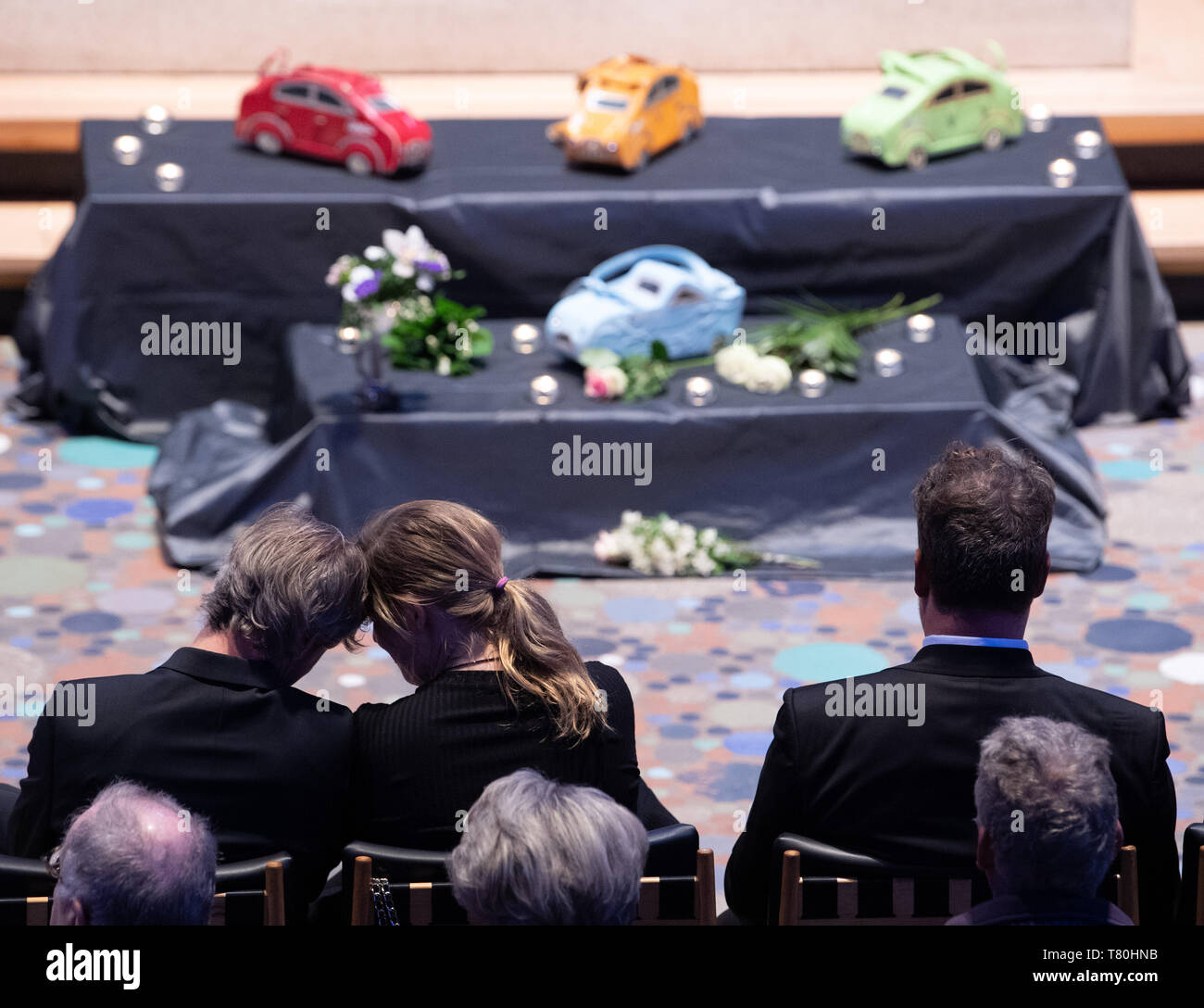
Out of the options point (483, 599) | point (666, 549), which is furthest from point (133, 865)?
point (666, 549)

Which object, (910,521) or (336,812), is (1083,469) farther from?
(336,812)

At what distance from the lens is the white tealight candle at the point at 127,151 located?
17.0 feet

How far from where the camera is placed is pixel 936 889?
205cm

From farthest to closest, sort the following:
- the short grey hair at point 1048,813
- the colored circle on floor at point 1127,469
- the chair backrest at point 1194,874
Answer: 1. the colored circle on floor at point 1127,469
2. the chair backrest at point 1194,874
3. the short grey hair at point 1048,813

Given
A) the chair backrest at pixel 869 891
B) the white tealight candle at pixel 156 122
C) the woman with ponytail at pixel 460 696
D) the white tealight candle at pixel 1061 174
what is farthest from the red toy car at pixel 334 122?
the chair backrest at pixel 869 891

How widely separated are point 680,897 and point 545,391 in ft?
8.28

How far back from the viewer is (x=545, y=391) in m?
4.43

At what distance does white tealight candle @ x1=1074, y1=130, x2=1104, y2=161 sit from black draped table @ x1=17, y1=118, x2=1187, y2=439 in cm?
5

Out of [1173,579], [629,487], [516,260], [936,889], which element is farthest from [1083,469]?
[936,889]

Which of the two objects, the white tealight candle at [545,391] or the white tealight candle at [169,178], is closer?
the white tealight candle at [545,391]

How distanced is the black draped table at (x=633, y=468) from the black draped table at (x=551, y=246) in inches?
18.9

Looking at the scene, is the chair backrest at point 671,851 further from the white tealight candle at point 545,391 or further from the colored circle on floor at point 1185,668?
the white tealight candle at point 545,391
